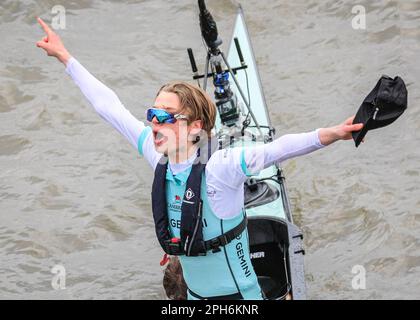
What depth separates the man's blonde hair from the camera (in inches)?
108

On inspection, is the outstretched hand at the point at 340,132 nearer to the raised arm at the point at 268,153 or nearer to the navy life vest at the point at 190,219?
the raised arm at the point at 268,153

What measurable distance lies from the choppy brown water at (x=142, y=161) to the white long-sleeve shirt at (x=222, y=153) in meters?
2.57

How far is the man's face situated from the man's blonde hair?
20 mm

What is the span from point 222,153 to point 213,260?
0.44 m

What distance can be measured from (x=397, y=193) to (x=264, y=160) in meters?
3.83

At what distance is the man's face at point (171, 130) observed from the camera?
2.71 m

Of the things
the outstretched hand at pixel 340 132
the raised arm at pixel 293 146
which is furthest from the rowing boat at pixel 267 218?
the outstretched hand at pixel 340 132

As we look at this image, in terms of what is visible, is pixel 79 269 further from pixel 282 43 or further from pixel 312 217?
pixel 282 43

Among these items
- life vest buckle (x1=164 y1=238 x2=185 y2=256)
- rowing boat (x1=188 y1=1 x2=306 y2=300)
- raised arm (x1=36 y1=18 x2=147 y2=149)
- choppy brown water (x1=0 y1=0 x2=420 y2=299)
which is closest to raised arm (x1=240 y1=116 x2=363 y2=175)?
life vest buckle (x1=164 y1=238 x2=185 y2=256)

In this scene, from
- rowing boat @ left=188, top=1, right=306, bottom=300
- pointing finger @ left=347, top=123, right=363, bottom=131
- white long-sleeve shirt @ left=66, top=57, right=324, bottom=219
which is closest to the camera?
pointing finger @ left=347, top=123, right=363, bottom=131

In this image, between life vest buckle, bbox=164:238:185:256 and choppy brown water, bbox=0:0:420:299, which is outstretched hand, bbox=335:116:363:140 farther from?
choppy brown water, bbox=0:0:420:299

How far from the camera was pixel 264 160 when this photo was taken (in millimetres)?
2512
